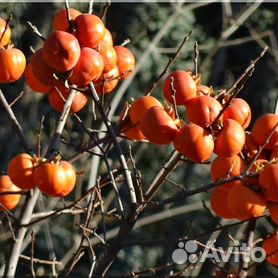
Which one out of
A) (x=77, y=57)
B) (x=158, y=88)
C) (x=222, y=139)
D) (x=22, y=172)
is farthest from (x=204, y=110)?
(x=158, y=88)

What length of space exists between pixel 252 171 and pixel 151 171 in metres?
4.02

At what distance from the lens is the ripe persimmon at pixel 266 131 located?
1374mm

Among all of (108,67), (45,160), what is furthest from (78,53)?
(45,160)

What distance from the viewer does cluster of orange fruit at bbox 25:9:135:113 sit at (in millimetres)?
1419

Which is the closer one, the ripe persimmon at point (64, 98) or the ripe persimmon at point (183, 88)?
the ripe persimmon at point (183, 88)

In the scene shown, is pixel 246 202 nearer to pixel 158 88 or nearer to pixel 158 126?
pixel 158 126

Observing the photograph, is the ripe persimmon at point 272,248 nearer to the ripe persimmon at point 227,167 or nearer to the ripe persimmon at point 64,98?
the ripe persimmon at point 227,167

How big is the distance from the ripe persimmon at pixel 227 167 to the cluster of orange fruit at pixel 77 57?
29 cm

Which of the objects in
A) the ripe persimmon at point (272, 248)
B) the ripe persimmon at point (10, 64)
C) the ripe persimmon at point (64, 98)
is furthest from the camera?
the ripe persimmon at point (64, 98)

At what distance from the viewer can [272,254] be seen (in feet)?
4.56

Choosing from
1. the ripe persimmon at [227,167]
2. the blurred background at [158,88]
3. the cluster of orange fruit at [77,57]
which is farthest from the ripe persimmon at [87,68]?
the blurred background at [158,88]

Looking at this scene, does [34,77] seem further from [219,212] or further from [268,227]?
[268,227]

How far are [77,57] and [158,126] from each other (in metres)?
0.23

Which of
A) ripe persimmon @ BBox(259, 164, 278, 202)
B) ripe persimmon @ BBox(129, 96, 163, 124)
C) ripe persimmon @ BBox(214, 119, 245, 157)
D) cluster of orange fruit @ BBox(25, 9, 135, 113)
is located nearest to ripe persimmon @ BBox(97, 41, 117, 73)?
cluster of orange fruit @ BBox(25, 9, 135, 113)
